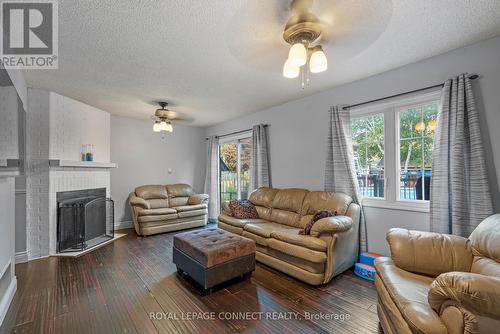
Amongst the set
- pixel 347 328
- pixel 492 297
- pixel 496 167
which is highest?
pixel 496 167

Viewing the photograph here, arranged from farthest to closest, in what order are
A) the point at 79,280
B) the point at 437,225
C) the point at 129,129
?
the point at 129,129 → the point at 79,280 → the point at 437,225

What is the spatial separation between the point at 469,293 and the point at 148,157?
5.84 meters

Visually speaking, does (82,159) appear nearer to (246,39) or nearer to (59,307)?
(59,307)

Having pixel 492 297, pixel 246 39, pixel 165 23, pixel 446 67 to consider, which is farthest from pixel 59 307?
pixel 446 67

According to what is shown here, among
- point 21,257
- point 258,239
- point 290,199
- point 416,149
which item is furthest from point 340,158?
point 21,257

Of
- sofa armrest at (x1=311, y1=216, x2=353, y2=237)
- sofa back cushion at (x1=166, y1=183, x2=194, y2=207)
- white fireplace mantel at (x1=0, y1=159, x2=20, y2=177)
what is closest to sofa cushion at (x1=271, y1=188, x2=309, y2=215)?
sofa armrest at (x1=311, y1=216, x2=353, y2=237)

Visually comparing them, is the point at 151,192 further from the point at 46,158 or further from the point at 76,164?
the point at 46,158

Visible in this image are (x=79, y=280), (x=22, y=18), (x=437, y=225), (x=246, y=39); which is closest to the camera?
(x=22, y=18)

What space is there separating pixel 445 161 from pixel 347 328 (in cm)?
198

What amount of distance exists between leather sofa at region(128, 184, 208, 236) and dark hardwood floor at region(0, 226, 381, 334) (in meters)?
1.45

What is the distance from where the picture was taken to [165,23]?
190 cm

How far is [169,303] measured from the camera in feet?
7.23

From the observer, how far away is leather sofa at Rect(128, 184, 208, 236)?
177 inches

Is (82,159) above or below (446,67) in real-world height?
below
